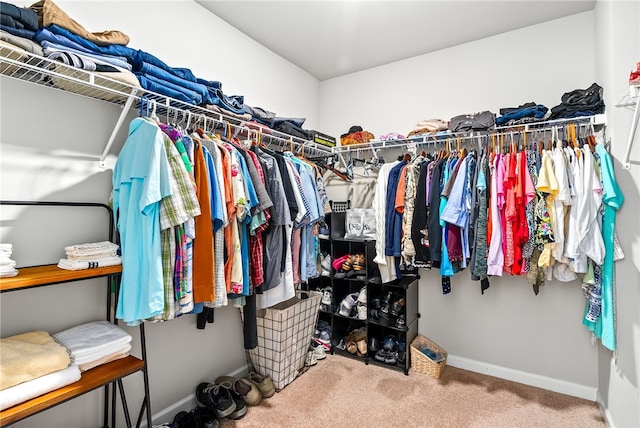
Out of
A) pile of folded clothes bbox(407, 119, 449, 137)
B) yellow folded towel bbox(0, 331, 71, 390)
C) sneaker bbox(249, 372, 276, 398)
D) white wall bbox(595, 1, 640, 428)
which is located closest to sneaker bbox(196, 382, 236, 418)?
sneaker bbox(249, 372, 276, 398)

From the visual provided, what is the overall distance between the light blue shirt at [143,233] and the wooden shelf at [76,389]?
194 millimetres

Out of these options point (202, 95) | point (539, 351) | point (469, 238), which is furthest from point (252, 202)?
point (539, 351)

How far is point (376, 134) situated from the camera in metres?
3.16

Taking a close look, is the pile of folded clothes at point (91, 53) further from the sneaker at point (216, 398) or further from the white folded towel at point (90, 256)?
the sneaker at point (216, 398)

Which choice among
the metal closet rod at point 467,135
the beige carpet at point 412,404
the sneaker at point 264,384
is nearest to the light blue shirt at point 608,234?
the metal closet rod at point 467,135

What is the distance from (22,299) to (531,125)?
2.91 meters

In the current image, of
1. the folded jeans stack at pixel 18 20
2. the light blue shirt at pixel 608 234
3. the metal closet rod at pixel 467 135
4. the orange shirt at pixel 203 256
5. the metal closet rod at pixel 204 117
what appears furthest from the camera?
the metal closet rod at pixel 467 135

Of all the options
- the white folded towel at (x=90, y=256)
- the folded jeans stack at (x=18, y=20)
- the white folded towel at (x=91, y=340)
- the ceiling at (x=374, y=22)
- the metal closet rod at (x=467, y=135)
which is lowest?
the white folded towel at (x=91, y=340)

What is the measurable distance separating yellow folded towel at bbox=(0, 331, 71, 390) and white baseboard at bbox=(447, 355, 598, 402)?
263 centimetres

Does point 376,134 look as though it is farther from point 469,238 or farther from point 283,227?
point 283,227

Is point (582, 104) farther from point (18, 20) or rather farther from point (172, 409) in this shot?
point (172, 409)

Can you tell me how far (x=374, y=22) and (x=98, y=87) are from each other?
1.92m

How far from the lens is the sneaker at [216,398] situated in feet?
6.36

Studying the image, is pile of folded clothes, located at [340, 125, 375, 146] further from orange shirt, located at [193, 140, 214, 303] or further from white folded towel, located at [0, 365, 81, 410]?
white folded towel, located at [0, 365, 81, 410]
